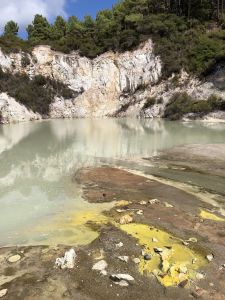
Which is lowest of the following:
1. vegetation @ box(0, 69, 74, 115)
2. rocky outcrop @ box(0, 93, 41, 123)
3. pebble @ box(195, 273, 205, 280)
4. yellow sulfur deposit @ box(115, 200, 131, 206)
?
yellow sulfur deposit @ box(115, 200, 131, 206)

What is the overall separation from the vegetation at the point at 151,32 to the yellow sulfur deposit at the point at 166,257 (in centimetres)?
5214

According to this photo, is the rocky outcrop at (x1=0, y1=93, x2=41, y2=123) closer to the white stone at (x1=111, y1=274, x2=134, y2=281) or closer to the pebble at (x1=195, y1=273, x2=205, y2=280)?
the white stone at (x1=111, y1=274, x2=134, y2=281)

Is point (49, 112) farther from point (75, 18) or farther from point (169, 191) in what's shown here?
point (169, 191)

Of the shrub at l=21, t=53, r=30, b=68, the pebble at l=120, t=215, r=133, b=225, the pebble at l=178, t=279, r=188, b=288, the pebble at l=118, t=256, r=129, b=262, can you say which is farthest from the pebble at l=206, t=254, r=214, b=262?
the shrub at l=21, t=53, r=30, b=68

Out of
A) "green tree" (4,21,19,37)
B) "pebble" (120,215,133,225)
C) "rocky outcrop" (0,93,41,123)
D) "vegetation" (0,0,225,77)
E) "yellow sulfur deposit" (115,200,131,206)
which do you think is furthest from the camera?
"green tree" (4,21,19,37)

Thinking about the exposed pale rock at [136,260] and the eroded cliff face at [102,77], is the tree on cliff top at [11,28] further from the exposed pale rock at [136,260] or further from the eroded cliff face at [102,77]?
the exposed pale rock at [136,260]

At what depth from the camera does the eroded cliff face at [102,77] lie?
6544cm

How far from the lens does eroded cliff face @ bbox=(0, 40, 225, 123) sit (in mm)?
65438

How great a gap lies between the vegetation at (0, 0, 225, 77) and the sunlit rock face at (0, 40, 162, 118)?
1.77 meters

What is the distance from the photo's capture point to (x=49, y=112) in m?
66.2

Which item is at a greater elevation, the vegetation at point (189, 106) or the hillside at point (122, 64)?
the hillside at point (122, 64)

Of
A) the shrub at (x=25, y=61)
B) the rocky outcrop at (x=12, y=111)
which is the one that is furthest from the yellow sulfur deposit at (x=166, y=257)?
the shrub at (x=25, y=61)

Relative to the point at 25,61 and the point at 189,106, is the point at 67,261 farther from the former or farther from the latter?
the point at 25,61

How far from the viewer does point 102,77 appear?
6994 centimetres
